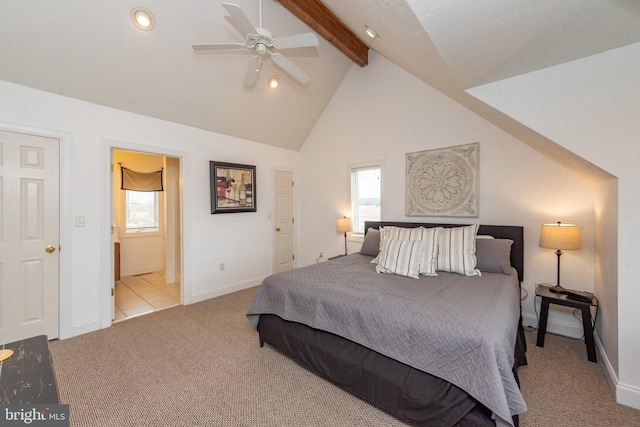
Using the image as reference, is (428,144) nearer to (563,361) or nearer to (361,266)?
(361,266)

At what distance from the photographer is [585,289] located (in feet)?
9.20

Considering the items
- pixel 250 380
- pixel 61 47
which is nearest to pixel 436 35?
pixel 250 380

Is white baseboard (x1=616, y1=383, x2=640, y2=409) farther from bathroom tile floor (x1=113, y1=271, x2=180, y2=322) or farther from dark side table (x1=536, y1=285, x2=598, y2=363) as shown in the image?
bathroom tile floor (x1=113, y1=271, x2=180, y2=322)

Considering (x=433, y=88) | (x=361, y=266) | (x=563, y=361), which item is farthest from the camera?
(x=433, y=88)

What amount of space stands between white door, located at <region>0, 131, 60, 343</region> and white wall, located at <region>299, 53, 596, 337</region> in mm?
3497

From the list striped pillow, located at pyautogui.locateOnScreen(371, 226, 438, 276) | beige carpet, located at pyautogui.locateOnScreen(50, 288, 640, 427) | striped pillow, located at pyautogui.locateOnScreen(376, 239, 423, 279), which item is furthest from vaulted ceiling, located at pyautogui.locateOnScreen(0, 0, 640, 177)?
beige carpet, located at pyautogui.locateOnScreen(50, 288, 640, 427)

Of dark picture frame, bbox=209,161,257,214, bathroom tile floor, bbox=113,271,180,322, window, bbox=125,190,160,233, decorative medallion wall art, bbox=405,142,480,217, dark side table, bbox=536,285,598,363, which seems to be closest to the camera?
dark side table, bbox=536,285,598,363

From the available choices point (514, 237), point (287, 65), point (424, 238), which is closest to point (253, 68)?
point (287, 65)

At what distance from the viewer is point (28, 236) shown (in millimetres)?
2674

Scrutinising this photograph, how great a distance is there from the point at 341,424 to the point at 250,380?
2.65ft

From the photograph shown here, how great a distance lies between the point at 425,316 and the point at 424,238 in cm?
145

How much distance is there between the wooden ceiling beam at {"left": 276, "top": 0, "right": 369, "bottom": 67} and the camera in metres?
3.05

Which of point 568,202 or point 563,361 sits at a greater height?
→ point 568,202

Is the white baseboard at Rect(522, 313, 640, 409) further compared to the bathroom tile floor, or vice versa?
the bathroom tile floor
